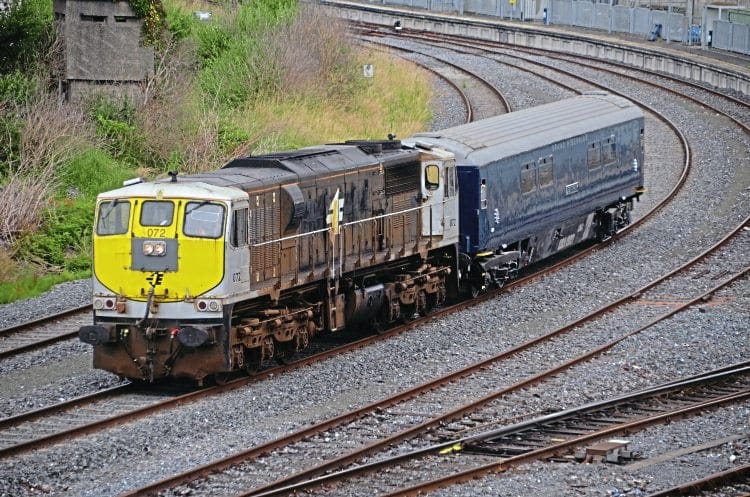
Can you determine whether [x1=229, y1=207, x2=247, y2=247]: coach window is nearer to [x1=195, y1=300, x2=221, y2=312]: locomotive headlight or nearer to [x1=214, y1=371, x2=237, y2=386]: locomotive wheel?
[x1=195, y1=300, x2=221, y2=312]: locomotive headlight

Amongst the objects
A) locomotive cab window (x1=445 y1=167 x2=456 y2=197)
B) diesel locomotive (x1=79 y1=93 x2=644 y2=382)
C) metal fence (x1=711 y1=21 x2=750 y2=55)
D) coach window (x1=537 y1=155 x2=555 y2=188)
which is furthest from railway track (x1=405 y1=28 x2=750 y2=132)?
locomotive cab window (x1=445 y1=167 x2=456 y2=197)

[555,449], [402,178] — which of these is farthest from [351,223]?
[555,449]

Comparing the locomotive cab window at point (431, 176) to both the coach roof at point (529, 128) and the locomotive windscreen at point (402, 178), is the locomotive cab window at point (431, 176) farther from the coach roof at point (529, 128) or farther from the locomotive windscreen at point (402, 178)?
the coach roof at point (529, 128)

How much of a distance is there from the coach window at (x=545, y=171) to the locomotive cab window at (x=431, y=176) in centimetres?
373

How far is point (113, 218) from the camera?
661 inches

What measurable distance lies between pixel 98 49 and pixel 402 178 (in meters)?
11.8

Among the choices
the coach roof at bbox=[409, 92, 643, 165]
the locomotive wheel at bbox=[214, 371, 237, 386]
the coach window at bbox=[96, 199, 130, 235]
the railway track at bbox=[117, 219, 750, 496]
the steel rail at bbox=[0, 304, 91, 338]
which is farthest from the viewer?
the coach roof at bbox=[409, 92, 643, 165]

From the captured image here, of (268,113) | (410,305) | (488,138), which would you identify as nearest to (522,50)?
(268,113)

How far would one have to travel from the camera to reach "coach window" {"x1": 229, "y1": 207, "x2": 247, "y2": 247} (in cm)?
1652

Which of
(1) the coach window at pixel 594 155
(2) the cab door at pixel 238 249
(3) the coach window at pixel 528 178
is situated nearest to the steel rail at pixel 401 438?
(2) the cab door at pixel 238 249

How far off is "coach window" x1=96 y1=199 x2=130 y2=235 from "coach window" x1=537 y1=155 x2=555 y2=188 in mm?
10220

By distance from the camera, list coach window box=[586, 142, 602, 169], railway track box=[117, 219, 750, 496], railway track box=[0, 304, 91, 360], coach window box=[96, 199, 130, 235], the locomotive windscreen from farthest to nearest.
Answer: coach window box=[586, 142, 602, 169], the locomotive windscreen, railway track box=[0, 304, 91, 360], coach window box=[96, 199, 130, 235], railway track box=[117, 219, 750, 496]

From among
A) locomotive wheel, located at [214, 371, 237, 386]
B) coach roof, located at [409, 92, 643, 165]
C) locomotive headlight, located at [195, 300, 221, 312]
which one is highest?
coach roof, located at [409, 92, 643, 165]

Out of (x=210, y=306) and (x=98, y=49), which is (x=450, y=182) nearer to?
(x=210, y=306)
